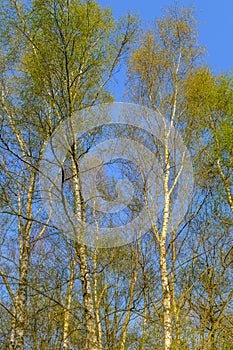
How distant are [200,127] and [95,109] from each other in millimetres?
4059

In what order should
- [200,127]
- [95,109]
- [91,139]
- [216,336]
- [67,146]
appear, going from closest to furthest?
[67,146], [95,109], [91,139], [216,336], [200,127]

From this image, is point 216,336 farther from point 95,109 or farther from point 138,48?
point 138,48

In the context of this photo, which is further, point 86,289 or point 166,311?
point 166,311

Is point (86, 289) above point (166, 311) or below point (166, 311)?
below

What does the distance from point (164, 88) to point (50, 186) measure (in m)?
3.83

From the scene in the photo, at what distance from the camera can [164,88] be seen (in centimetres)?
932

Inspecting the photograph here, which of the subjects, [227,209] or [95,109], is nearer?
[95,109]

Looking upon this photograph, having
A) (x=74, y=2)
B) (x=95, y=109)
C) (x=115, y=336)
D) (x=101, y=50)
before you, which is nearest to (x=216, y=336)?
(x=115, y=336)

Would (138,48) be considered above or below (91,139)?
above

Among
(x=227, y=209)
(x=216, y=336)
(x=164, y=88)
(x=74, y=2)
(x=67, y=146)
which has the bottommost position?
(x=216, y=336)

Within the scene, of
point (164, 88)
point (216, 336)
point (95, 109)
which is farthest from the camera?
point (164, 88)

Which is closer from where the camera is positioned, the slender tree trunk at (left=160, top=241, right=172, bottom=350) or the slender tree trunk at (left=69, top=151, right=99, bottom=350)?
the slender tree trunk at (left=69, top=151, right=99, bottom=350)

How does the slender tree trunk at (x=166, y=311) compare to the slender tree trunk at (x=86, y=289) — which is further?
the slender tree trunk at (x=166, y=311)

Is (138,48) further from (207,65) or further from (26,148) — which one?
(26,148)
